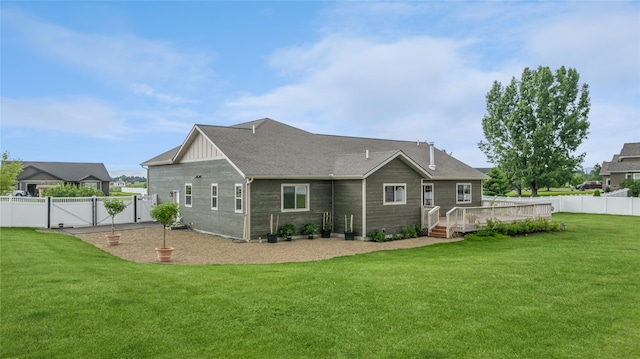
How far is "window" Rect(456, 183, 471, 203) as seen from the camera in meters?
→ 23.2

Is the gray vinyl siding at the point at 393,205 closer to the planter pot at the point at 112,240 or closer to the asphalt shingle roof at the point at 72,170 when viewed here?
the planter pot at the point at 112,240

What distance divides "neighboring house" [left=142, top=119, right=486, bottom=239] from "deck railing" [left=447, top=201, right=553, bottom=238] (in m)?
1.60

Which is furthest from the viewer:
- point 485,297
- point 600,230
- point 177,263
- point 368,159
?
point 600,230

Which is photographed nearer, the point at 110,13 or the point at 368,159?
the point at 110,13

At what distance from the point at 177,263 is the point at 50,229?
11.6 m

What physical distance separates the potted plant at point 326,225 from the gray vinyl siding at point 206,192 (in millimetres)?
3621

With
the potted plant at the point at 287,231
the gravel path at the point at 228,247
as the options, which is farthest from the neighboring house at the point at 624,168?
the potted plant at the point at 287,231

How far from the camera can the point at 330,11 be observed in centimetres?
1645

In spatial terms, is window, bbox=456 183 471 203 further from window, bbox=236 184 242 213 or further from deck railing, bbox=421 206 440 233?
window, bbox=236 184 242 213

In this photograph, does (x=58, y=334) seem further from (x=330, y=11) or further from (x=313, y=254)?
(x=330, y=11)

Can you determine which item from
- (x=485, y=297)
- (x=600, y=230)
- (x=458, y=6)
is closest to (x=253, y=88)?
(x=458, y=6)

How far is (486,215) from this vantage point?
19.5 meters

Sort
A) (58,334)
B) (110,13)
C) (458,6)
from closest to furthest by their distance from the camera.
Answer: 1. (58,334)
2. (110,13)
3. (458,6)

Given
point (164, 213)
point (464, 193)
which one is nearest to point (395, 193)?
point (464, 193)
